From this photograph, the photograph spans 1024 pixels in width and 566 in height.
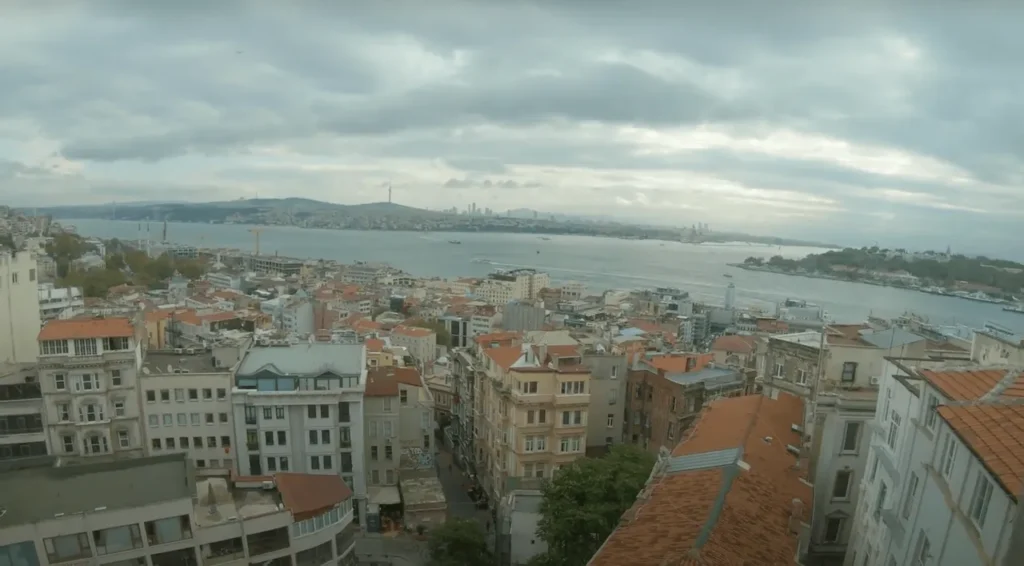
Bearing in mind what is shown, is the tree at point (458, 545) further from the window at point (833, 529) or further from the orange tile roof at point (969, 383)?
the orange tile roof at point (969, 383)

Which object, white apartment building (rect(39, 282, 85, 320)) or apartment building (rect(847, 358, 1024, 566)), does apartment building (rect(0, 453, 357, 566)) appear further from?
white apartment building (rect(39, 282, 85, 320))

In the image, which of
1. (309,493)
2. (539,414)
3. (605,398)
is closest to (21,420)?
(309,493)

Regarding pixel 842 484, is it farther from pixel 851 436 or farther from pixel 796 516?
pixel 796 516

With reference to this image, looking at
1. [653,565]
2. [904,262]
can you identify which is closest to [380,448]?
[653,565]

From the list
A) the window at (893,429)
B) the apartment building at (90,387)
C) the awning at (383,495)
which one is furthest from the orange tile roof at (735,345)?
the apartment building at (90,387)

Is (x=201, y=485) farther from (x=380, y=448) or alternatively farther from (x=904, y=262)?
(x=904, y=262)
